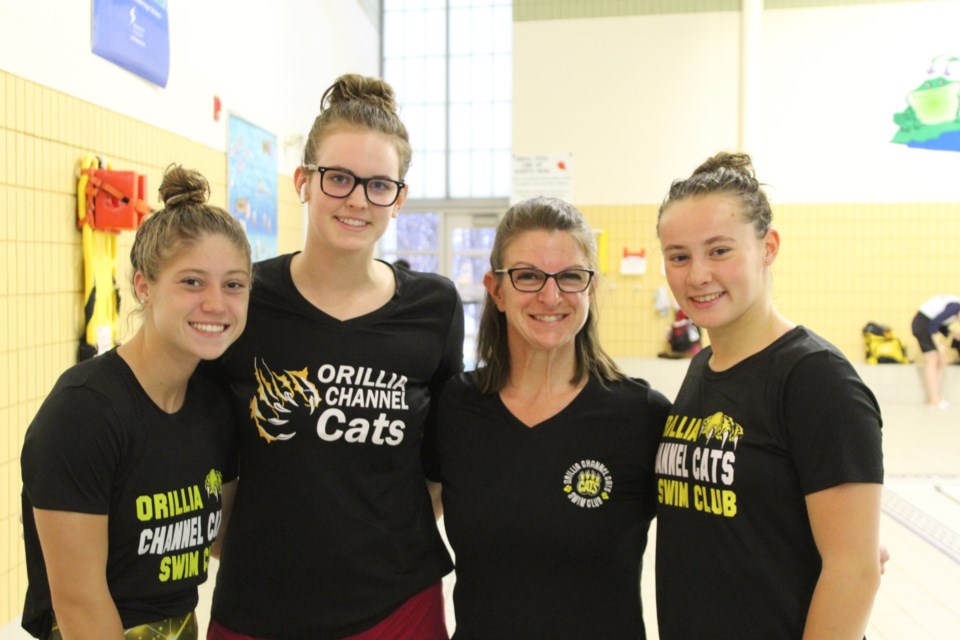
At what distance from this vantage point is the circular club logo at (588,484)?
1.46 metres

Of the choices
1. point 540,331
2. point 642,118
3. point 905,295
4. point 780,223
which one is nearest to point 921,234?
point 905,295

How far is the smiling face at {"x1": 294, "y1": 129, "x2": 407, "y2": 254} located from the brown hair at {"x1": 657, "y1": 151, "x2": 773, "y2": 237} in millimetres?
605

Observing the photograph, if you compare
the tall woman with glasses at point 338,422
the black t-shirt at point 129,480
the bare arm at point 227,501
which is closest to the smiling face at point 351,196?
the tall woman with glasses at point 338,422

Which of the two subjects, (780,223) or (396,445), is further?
(780,223)

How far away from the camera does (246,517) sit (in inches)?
58.9

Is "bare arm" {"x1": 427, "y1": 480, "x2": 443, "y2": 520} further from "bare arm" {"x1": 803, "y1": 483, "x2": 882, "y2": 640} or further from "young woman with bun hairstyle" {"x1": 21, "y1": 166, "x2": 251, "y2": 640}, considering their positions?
"bare arm" {"x1": 803, "y1": 483, "x2": 882, "y2": 640}

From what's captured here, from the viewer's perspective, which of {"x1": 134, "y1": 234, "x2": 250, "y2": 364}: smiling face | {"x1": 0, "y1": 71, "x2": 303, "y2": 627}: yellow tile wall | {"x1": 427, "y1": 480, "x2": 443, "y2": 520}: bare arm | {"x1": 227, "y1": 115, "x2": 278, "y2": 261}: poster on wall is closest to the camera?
{"x1": 134, "y1": 234, "x2": 250, "y2": 364}: smiling face

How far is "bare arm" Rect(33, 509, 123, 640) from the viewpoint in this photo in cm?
122

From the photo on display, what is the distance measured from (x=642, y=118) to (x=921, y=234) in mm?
3214

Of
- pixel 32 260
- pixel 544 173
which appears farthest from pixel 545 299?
pixel 544 173

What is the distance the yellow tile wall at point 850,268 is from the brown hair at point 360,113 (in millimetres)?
6459

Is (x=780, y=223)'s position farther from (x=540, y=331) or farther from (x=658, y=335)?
(x=540, y=331)

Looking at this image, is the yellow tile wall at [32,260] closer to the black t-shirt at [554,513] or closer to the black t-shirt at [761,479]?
the black t-shirt at [554,513]

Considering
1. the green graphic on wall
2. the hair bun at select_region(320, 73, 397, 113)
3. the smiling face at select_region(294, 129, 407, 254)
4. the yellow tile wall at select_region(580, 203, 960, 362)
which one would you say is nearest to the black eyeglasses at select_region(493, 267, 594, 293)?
the smiling face at select_region(294, 129, 407, 254)
